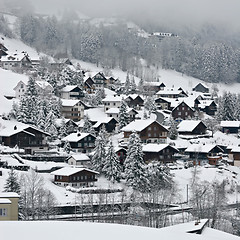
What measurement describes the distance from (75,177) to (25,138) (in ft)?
27.7

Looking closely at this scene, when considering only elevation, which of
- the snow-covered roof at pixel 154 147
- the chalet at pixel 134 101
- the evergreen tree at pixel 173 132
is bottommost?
the snow-covered roof at pixel 154 147

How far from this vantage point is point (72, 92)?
6806 cm

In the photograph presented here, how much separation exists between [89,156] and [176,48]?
82.0m

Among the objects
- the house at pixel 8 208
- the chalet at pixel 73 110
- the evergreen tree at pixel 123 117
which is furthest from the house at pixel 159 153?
the house at pixel 8 208

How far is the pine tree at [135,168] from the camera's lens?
4031 cm

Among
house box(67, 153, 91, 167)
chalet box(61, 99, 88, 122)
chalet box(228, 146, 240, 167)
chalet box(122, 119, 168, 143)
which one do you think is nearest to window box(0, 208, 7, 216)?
house box(67, 153, 91, 167)

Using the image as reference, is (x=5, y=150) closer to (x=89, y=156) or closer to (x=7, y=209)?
(x=89, y=156)

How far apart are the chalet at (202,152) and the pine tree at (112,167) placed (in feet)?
30.3

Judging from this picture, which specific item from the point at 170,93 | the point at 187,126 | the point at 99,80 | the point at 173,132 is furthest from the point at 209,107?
the point at 173,132

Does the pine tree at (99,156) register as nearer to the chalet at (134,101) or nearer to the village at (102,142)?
the village at (102,142)

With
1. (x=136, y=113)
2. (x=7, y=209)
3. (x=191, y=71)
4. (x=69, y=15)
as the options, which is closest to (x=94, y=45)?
(x=191, y=71)

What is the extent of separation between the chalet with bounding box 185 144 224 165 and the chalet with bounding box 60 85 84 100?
20826 mm

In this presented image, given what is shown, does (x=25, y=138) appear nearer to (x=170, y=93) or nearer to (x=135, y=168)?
(x=135, y=168)

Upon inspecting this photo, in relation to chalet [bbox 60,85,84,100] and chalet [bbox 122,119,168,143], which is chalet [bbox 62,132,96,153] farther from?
chalet [bbox 60,85,84,100]
